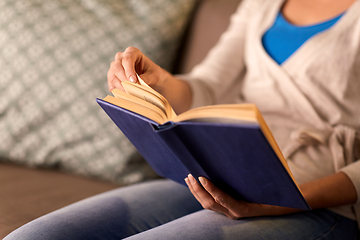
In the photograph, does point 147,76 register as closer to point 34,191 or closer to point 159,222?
point 159,222

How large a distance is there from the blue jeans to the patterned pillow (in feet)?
0.75

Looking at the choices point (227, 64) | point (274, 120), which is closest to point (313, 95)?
point (274, 120)

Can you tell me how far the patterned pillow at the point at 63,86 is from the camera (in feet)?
2.95

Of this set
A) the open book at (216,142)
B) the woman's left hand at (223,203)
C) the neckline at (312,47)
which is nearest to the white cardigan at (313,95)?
the neckline at (312,47)

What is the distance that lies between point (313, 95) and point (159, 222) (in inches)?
18.0

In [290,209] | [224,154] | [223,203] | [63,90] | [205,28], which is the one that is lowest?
[290,209]

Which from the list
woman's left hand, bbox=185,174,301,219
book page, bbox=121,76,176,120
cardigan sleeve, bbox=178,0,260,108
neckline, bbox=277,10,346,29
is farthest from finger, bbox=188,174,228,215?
neckline, bbox=277,10,346,29

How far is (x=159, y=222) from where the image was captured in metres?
0.64

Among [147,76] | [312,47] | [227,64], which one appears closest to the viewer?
[147,76]

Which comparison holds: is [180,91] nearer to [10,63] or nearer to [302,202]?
[302,202]

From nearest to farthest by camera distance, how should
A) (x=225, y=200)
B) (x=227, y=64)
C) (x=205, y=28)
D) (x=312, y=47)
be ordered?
(x=225, y=200) < (x=312, y=47) < (x=227, y=64) < (x=205, y=28)

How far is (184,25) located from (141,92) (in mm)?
632

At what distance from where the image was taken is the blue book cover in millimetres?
348

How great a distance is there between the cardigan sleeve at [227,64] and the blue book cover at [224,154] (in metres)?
0.38
